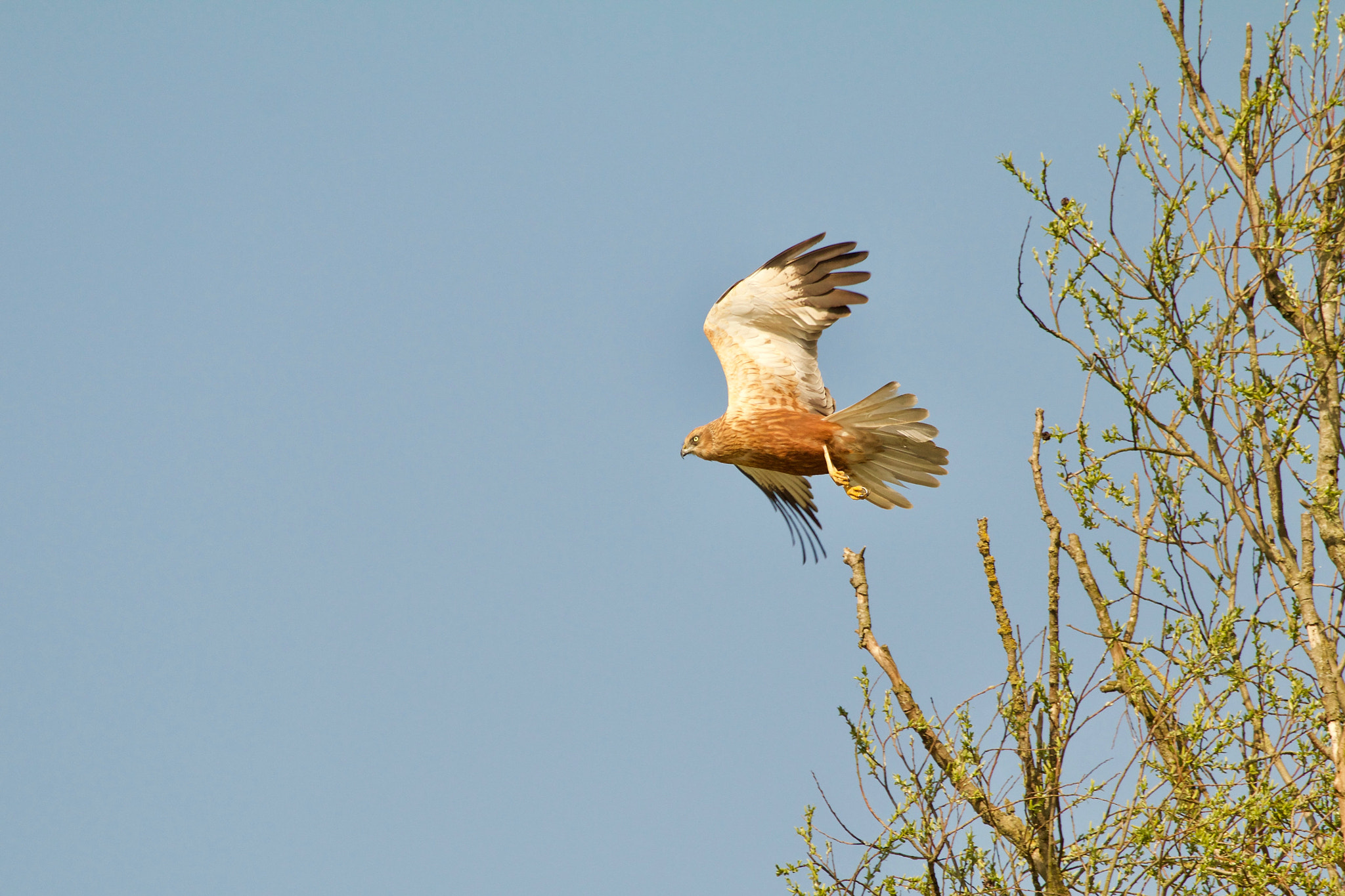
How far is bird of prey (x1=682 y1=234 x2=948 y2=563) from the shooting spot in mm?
8070

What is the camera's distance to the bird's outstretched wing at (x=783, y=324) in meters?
8.11

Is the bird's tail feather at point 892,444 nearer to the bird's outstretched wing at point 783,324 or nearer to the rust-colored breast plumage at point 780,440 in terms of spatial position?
the rust-colored breast plumage at point 780,440

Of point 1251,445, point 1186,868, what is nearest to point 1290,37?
point 1251,445

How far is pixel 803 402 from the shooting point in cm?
844

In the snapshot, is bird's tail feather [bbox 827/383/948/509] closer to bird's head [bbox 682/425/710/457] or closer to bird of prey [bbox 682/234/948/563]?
bird of prey [bbox 682/234/948/563]

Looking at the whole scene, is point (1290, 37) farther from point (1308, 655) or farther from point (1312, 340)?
point (1308, 655)

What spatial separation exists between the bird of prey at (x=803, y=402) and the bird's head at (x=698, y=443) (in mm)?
92

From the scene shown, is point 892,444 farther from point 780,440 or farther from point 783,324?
point 783,324

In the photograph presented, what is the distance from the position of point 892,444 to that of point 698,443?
56.0 inches

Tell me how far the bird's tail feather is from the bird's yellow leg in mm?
105

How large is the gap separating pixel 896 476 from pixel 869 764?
12.0ft

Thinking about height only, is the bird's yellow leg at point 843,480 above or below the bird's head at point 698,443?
below

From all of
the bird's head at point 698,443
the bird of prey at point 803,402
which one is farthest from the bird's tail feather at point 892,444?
the bird's head at point 698,443

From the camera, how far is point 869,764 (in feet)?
16.2
